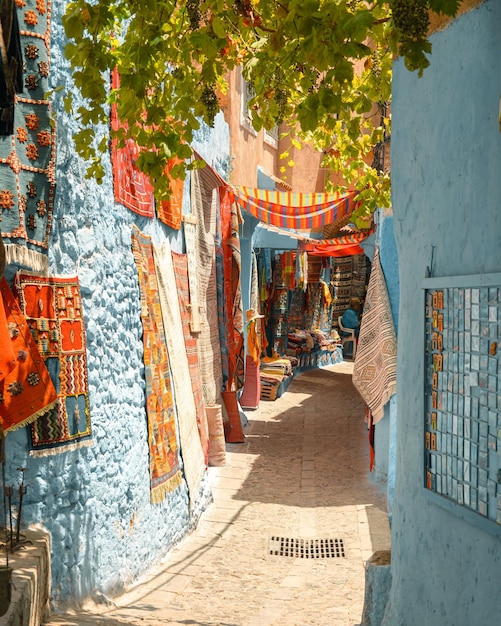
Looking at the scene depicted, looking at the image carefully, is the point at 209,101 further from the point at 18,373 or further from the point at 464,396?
the point at 464,396

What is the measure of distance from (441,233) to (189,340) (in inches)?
205

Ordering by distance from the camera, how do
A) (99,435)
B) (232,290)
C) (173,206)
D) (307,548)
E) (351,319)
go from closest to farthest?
(99,435) < (307,548) < (173,206) < (232,290) < (351,319)

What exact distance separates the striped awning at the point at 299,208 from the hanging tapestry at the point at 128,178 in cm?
365

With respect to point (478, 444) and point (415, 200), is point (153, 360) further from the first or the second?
point (478, 444)

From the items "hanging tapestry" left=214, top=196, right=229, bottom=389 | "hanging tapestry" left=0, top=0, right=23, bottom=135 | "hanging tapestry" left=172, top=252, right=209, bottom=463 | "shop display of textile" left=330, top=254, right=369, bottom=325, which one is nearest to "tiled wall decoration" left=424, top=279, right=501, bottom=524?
"hanging tapestry" left=0, top=0, right=23, bottom=135

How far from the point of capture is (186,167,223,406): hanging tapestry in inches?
372

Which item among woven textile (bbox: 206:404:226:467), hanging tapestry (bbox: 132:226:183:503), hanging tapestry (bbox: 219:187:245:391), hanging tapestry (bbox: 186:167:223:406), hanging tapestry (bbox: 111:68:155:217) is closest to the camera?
hanging tapestry (bbox: 111:68:155:217)

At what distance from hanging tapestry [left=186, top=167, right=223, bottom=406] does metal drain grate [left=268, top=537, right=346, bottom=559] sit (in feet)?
8.72

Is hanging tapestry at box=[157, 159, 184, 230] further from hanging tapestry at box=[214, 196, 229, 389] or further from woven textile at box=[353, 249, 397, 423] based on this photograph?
hanging tapestry at box=[214, 196, 229, 389]

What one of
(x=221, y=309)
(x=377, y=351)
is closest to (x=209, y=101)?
(x=377, y=351)

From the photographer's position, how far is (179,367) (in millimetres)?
7707

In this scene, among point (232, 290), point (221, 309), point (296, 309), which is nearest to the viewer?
point (221, 309)

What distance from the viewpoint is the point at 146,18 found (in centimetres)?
357

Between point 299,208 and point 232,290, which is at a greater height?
point 299,208
